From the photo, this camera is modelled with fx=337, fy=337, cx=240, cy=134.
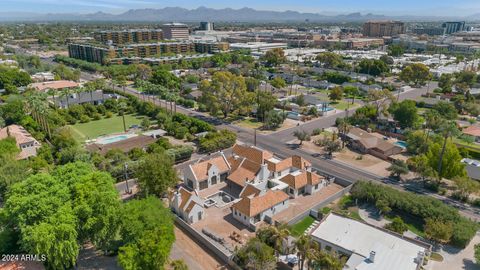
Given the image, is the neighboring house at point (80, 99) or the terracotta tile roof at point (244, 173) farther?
the neighboring house at point (80, 99)

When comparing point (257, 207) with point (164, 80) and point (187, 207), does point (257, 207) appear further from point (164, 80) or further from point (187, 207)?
point (164, 80)

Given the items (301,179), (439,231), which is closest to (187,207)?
(301,179)

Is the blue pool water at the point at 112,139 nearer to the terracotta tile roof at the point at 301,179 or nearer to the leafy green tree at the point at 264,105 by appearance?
the leafy green tree at the point at 264,105

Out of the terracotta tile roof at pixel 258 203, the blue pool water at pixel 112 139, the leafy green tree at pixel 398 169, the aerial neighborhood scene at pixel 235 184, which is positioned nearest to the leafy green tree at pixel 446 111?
the aerial neighborhood scene at pixel 235 184

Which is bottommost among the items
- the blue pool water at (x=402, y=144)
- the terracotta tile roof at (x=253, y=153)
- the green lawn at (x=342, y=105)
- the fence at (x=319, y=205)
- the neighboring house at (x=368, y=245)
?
the fence at (x=319, y=205)

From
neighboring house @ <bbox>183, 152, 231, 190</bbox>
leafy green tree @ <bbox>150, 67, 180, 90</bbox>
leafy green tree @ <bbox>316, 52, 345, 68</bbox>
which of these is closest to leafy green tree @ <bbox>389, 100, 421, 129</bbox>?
neighboring house @ <bbox>183, 152, 231, 190</bbox>

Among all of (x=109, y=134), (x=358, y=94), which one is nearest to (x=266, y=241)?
(x=109, y=134)

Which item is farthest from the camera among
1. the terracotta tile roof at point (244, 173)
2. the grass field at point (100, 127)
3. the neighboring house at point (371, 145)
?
the grass field at point (100, 127)
